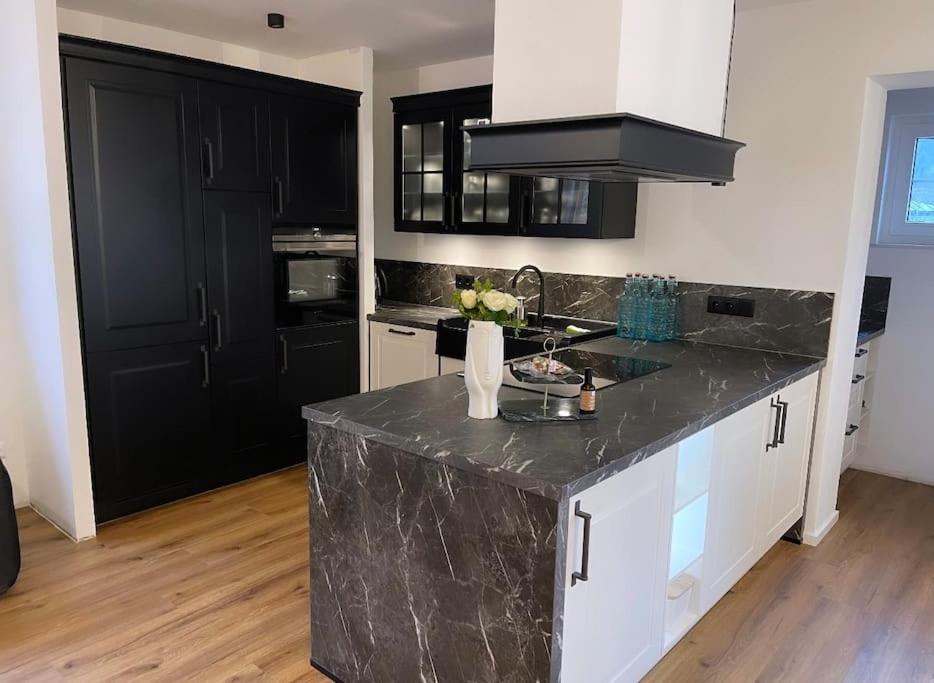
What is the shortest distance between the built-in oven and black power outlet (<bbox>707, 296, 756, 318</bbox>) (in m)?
2.14

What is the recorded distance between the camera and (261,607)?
2842 mm

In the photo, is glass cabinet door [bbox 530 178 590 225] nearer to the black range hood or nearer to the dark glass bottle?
the black range hood

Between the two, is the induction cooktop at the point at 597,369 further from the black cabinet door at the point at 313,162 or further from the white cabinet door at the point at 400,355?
the black cabinet door at the point at 313,162

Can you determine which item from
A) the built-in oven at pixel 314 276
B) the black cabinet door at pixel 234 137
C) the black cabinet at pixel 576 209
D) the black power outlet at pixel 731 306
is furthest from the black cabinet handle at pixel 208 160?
the black power outlet at pixel 731 306

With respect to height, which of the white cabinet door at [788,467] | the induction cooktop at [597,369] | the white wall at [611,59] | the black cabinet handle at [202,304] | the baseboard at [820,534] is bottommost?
the baseboard at [820,534]

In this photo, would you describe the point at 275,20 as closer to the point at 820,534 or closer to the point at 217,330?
the point at 217,330

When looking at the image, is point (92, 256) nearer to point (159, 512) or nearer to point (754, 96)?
point (159, 512)

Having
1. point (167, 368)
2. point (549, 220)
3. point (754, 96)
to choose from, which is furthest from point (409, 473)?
point (754, 96)

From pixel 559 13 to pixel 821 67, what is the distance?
1.84 m

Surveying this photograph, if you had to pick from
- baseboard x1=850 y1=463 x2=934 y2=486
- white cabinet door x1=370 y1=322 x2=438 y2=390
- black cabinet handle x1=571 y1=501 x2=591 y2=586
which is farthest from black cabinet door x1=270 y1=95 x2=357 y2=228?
baseboard x1=850 y1=463 x2=934 y2=486

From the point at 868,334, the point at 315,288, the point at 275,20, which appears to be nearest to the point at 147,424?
the point at 315,288

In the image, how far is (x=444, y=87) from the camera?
184 inches

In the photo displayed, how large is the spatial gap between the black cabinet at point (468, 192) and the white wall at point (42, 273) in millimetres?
1936

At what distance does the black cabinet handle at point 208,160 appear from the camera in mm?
3600
